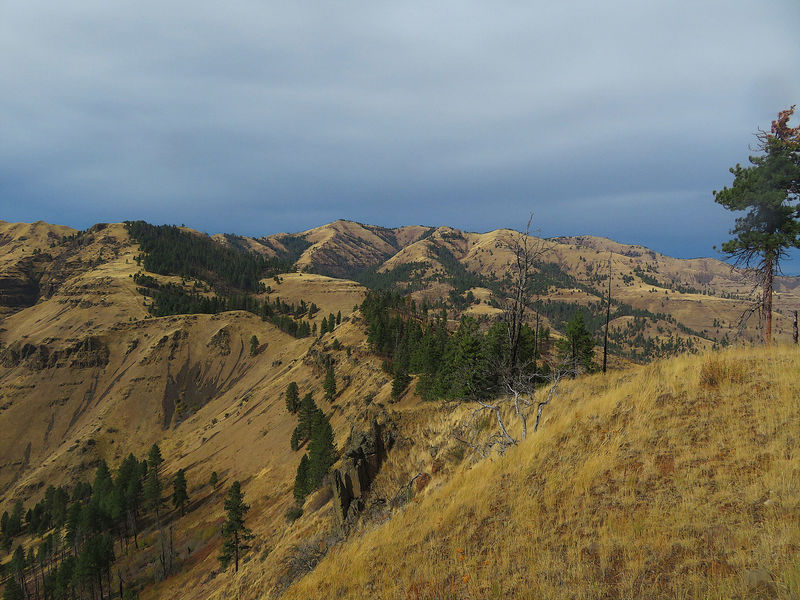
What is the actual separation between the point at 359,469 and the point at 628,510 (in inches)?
670

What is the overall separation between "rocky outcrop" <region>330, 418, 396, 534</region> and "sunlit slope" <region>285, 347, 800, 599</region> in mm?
10125

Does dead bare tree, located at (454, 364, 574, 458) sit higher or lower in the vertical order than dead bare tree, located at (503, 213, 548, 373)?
lower

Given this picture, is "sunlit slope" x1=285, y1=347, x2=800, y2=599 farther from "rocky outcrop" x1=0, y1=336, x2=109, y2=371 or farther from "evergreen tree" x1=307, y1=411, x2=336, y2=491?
"rocky outcrop" x1=0, y1=336, x2=109, y2=371

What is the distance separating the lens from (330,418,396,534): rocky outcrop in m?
19.8

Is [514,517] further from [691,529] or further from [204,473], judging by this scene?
[204,473]

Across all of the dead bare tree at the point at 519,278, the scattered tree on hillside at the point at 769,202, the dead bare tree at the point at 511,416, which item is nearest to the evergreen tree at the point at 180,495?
the dead bare tree at the point at 511,416

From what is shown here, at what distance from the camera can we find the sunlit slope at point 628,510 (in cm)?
525

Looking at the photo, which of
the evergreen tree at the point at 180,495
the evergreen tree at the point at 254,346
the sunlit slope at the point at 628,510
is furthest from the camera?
the evergreen tree at the point at 254,346

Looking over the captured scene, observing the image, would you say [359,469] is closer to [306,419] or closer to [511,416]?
[511,416]

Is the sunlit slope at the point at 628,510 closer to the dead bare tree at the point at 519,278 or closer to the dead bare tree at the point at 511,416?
the dead bare tree at the point at 511,416

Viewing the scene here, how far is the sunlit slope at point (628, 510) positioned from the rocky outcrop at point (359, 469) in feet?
33.2

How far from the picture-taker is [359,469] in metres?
21.2

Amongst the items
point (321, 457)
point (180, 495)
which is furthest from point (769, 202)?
point (180, 495)

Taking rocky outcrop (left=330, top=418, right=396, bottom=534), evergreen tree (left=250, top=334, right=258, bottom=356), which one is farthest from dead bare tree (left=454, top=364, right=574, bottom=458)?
evergreen tree (left=250, top=334, right=258, bottom=356)
